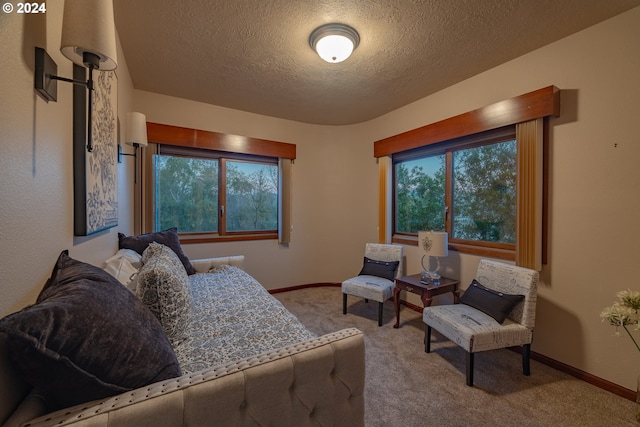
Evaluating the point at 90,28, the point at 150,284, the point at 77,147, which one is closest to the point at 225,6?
the point at 90,28

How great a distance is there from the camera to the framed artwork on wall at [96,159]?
4.01 ft

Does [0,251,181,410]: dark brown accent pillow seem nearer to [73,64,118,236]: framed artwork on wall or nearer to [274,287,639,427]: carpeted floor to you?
[73,64,118,236]: framed artwork on wall

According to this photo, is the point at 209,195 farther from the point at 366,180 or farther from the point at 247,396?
the point at 247,396

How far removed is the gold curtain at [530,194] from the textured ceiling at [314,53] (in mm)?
737

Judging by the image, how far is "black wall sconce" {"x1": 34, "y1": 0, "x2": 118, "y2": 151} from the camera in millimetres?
898

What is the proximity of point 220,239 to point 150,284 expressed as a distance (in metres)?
2.39

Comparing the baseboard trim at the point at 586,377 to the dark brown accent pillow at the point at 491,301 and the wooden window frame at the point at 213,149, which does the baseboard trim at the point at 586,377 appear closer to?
the dark brown accent pillow at the point at 491,301

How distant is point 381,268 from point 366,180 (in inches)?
56.2

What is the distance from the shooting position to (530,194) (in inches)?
85.7

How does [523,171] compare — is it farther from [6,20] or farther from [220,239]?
[220,239]

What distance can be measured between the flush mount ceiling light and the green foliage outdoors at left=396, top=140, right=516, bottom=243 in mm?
1732

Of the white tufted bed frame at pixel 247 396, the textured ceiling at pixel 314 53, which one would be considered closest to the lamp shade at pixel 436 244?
the textured ceiling at pixel 314 53

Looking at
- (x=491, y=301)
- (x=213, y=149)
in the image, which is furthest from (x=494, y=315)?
(x=213, y=149)

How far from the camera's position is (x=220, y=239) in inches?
138
